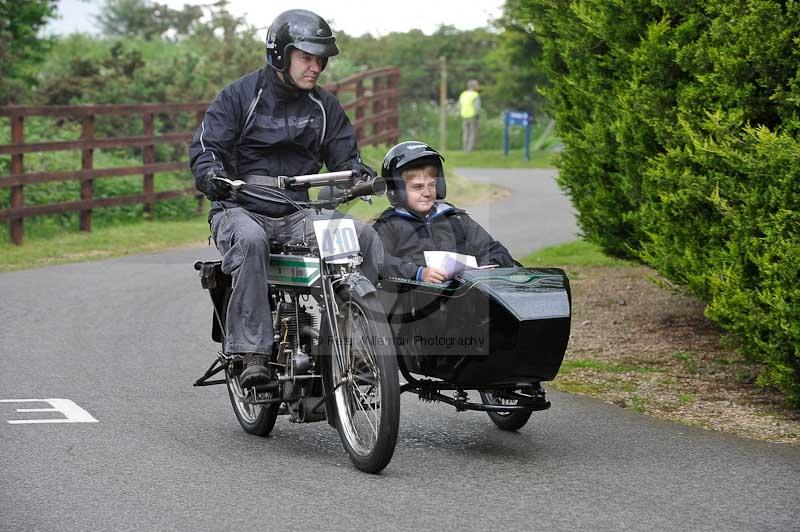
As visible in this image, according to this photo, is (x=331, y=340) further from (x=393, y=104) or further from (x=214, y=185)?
(x=393, y=104)

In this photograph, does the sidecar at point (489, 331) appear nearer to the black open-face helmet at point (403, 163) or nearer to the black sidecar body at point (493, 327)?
the black sidecar body at point (493, 327)

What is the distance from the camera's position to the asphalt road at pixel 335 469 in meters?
5.66

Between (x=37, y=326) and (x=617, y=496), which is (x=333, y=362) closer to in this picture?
(x=617, y=496)

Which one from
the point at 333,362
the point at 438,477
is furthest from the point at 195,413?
the point at 438,477

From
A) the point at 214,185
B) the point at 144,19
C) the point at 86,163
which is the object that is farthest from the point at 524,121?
the point at 214,185

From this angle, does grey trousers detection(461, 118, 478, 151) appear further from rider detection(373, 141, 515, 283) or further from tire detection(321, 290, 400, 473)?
tire detection(321, 290, 400, 473)

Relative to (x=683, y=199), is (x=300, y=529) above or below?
below

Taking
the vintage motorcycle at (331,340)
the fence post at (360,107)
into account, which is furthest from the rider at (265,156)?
the fence post at (360,107)

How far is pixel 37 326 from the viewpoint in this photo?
1100 centimetres

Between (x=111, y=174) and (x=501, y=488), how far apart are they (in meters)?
14.0

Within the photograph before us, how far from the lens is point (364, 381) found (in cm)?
650

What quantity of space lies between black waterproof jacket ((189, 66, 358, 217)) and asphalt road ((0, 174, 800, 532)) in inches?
54.1

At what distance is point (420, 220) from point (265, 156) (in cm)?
91

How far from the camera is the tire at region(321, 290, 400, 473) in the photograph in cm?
610
